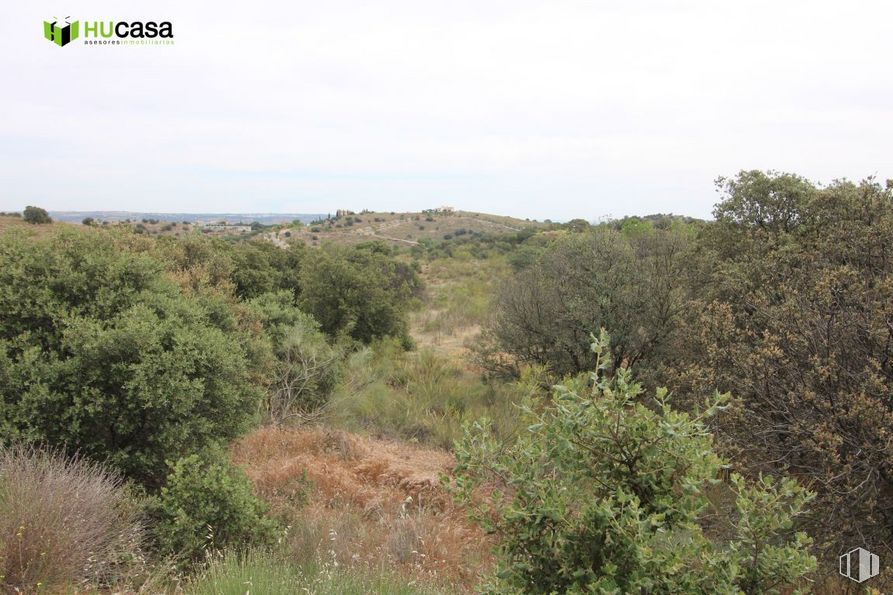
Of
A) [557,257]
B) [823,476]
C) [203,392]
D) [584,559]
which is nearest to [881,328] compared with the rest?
[823,476]

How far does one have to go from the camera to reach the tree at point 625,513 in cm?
220

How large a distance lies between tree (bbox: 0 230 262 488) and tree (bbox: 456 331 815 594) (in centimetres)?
461

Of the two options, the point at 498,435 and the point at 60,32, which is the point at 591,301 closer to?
the point at 498,435

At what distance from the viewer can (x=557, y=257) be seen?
42.3 feet

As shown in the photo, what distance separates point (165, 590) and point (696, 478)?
367 centimetres

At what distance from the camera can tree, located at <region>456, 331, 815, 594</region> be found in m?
2.20

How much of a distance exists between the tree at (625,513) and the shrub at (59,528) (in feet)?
10.7

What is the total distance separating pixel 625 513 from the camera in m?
2.28

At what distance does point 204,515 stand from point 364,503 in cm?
267

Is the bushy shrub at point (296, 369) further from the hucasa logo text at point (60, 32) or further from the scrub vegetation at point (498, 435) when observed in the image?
the hucasa logo text at point (60, 32)

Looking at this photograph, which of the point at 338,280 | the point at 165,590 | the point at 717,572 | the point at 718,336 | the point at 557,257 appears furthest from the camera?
the point at 338,280

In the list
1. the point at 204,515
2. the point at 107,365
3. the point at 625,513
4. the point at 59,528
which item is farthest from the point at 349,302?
the point at 625,513

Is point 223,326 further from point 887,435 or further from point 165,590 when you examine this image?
point 887,435
